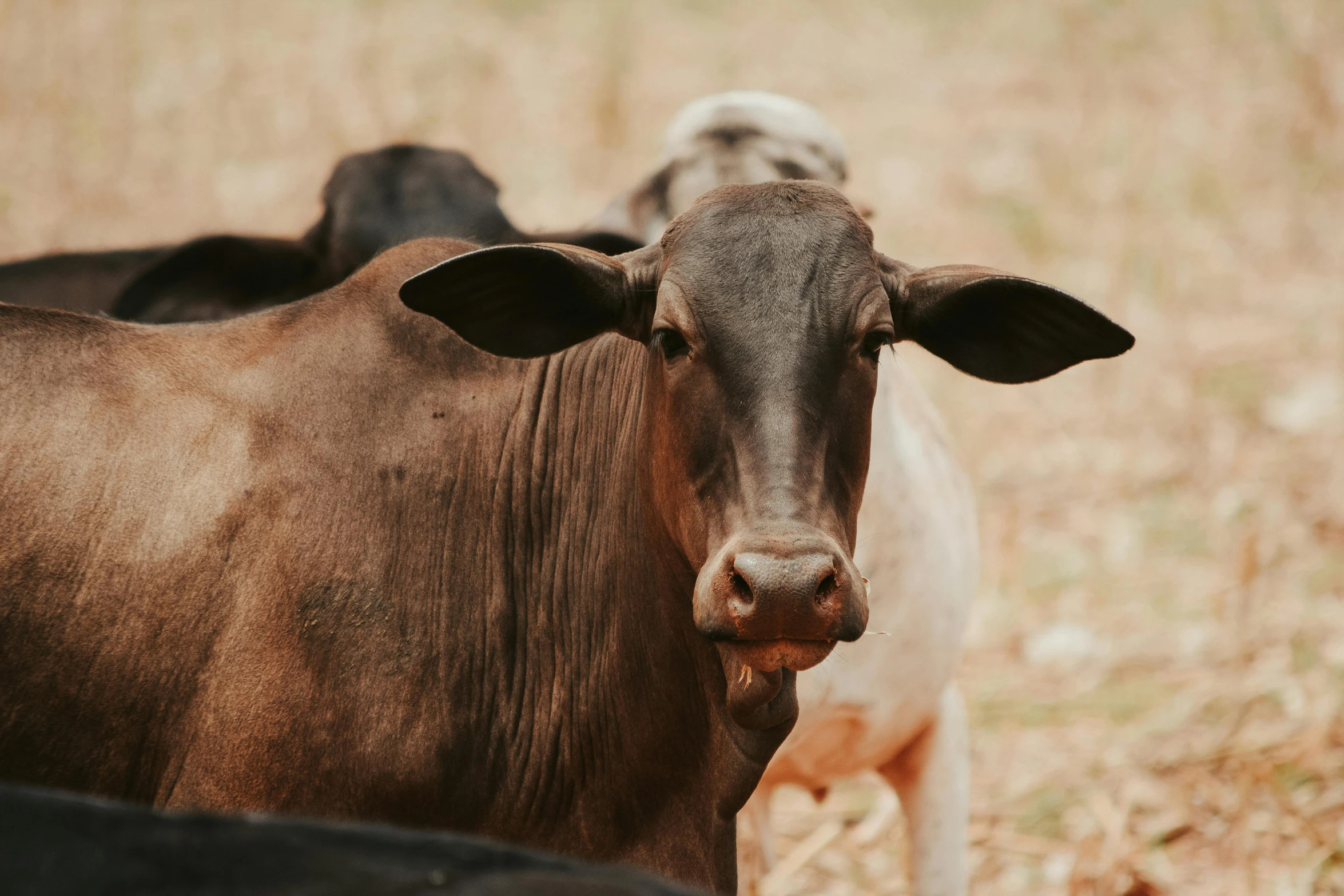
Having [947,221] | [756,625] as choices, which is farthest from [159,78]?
[756,625]

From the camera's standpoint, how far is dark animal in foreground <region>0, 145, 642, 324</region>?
186 inches

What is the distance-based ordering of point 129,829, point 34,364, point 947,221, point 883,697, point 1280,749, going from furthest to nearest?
1. point 947,221
2. point 1280,749
3. point 883,697
4. point 34,364
5. point 129,829

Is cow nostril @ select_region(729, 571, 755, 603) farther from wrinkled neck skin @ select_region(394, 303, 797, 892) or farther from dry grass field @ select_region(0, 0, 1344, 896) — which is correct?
dry grass field @ select_region(0, 0, 1344, 896)

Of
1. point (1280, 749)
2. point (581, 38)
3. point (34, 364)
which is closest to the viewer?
point (34, 364)

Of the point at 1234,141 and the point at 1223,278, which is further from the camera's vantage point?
the point at 1234,141

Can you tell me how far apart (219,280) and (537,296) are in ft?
8.25

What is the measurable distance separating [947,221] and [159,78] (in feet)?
24.9

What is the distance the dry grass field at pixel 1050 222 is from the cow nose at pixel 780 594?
10.4 ft

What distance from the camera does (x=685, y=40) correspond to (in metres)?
14.2

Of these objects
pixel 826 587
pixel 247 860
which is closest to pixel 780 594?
pixel 826 587

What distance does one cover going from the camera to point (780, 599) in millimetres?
2359

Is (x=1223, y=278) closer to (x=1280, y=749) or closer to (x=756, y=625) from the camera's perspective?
(x=1280, y=749)

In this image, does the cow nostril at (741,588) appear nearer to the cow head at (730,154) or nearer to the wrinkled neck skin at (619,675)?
the wrinkled neck skin at (619,675)

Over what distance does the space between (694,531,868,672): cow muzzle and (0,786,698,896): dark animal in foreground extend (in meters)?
0.82
